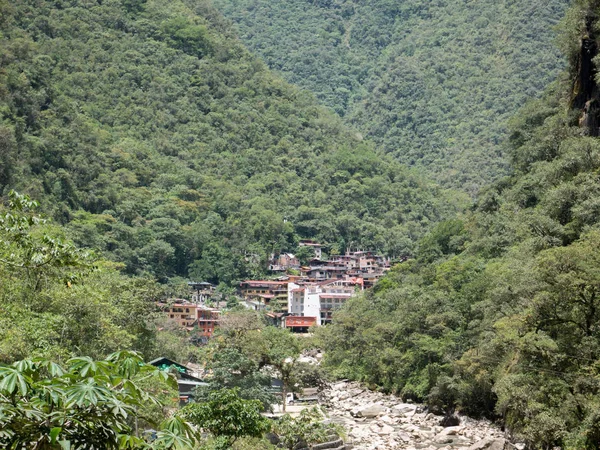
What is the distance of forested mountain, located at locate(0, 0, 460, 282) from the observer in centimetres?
6881

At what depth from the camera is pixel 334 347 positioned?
161 ft

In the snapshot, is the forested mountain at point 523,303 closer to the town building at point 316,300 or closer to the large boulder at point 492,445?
the large boulder at point 492,445

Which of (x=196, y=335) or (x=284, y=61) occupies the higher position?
(x=284, y=61)

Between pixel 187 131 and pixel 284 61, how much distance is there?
95790 mm

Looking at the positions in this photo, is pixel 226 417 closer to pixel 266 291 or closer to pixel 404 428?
pixel 404 428

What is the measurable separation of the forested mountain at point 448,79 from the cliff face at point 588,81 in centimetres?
7712

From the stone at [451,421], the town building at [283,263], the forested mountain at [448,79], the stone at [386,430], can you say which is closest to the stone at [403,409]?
the stone at [451,421]

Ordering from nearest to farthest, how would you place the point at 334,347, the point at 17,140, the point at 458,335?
the point at 458,335
the point at 334,347
the point at 17,140

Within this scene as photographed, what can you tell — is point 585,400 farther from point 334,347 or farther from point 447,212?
point 447,212

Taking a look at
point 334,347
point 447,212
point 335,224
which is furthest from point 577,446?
point 447,212

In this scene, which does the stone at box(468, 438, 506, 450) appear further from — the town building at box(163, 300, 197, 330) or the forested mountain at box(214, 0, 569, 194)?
the forested mountain at box(214, 0, 569, 194)

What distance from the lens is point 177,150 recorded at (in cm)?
9162

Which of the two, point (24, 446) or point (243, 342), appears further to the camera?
point (243, 342)

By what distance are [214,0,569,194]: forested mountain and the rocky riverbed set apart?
80359mm
